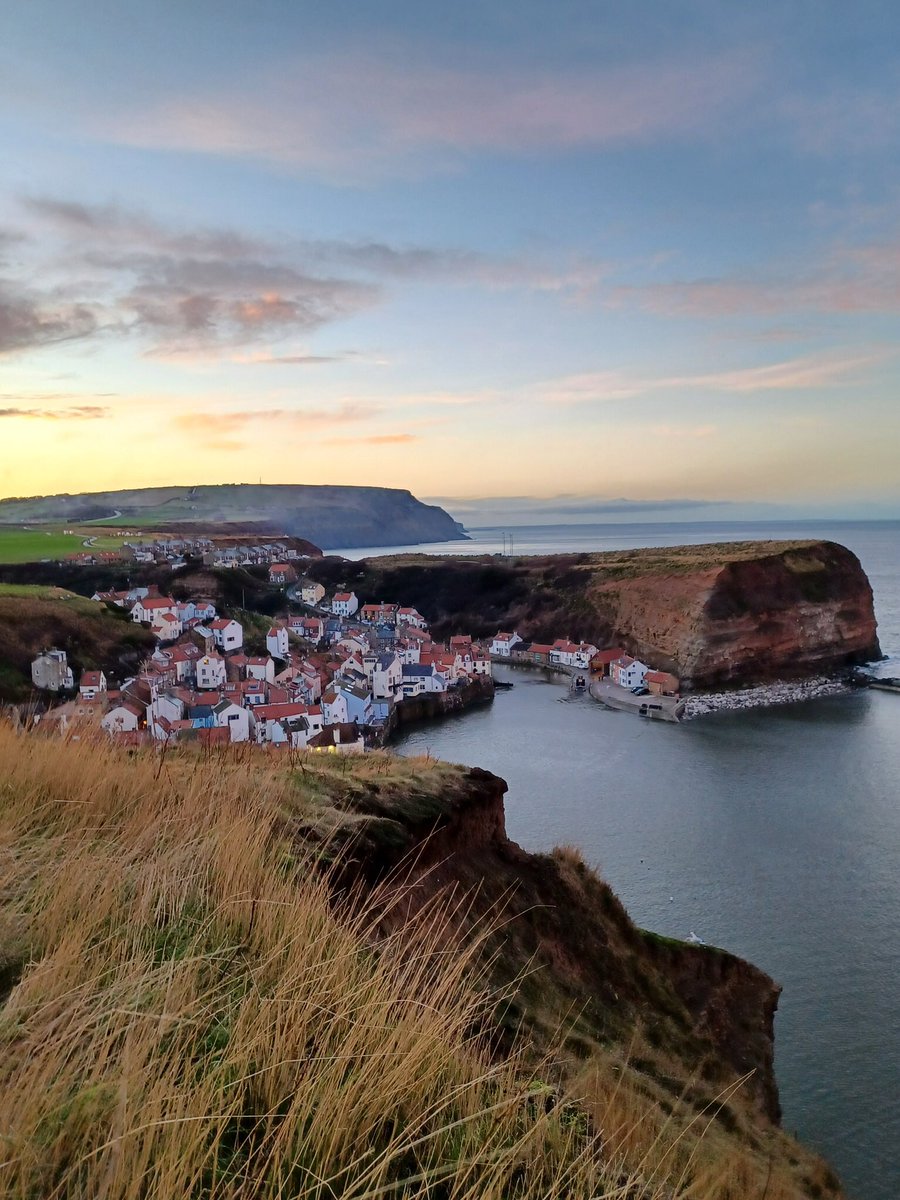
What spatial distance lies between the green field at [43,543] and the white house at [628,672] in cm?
6335

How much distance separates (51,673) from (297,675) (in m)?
14.5

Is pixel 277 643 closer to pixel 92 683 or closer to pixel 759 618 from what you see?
pixel 92 683

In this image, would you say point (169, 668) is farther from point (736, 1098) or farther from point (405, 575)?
point (405, 575)

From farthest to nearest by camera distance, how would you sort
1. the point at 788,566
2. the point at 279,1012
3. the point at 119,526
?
the point at 119,526
the point at 788,566
the point at 279,1012

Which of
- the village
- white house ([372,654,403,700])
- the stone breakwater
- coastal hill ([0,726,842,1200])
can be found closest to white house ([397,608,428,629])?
the village

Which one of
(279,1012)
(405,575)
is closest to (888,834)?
(279,1012)

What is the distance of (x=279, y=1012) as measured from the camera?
8.90ft

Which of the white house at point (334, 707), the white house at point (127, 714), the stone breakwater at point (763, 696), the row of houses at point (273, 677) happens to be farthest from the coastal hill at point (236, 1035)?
the stone breakwater at point (763, 696)

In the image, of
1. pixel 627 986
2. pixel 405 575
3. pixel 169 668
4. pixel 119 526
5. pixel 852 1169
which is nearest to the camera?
pixel 627 986

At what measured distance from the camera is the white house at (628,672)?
197ft

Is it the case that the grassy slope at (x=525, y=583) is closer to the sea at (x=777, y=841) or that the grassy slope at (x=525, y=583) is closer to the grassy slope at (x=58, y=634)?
the sea at (x=777, y=841)

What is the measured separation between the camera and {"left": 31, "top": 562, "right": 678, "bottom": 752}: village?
39.6 meters

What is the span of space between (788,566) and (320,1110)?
236ft

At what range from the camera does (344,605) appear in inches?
3499
